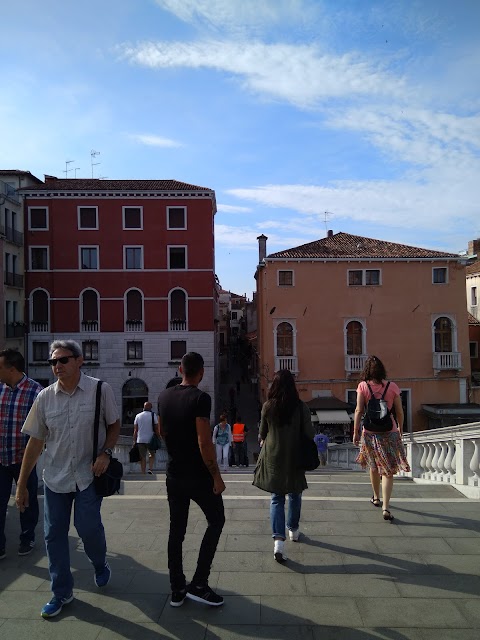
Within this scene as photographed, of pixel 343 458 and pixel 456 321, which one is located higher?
pixel 456 321

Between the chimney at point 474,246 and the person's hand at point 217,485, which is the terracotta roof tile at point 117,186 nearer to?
the chimney at point 474,246

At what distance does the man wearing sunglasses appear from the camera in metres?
3.61

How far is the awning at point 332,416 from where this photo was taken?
2422 cm

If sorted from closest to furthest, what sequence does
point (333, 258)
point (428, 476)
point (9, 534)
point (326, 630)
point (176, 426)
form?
point (326, 630) → point (176, 426) → point (9, 534) → point (428, 476) → point (333, 258)

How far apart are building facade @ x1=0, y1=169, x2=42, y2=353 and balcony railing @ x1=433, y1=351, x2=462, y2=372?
21932 mm

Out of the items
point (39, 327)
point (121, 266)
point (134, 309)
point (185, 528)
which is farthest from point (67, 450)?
point (39, 327)

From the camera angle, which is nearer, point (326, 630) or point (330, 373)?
point (326, 630)

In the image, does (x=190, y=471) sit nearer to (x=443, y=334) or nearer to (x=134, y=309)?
(x=134, y=309)

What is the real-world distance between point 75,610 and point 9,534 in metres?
1.86

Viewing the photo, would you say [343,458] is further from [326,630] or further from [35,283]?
[35,283]

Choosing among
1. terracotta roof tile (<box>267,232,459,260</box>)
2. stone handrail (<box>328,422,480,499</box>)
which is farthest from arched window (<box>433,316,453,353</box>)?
stone handrail (<box>328,422,480,499</box>)

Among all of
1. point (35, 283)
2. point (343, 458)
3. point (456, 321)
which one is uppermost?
point (35, 283)

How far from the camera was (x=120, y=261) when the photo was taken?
3025 centimetres

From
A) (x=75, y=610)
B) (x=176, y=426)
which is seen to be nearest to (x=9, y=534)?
(x=75, y=610)
